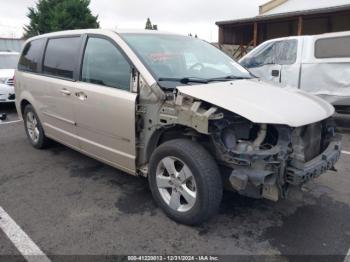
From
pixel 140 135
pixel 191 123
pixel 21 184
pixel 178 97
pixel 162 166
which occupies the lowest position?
pixel 21 184

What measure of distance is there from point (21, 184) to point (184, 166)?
2312 millimetres

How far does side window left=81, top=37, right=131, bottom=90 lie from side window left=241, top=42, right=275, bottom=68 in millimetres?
4667

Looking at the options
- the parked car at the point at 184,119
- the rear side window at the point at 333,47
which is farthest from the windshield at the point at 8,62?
the rear side window at the point at 333,47

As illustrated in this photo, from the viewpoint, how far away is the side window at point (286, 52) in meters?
6.99

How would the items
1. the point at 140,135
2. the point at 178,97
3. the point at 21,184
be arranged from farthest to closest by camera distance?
the point at 21,184
the point at 140,135
the point at 178,97

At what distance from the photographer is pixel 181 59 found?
144 inches

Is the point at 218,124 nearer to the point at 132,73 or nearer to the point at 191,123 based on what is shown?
the point at 191,123

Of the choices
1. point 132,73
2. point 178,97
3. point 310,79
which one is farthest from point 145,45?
point 310,79

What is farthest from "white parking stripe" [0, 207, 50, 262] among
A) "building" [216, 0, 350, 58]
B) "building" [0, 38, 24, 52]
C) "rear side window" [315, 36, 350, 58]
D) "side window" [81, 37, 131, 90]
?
"building" [0, 38, 24, 52]

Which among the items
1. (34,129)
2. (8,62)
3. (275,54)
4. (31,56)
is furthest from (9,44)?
(275,54)

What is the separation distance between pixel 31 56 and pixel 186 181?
360cm

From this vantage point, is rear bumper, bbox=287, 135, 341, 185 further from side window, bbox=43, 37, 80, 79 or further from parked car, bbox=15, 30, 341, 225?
side window, bbox=43, 37, 80, 79

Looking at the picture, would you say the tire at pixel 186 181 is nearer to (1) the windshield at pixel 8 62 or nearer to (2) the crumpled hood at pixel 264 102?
(2) the crumpled hood at pixel 264 102

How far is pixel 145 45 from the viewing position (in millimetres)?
3543
